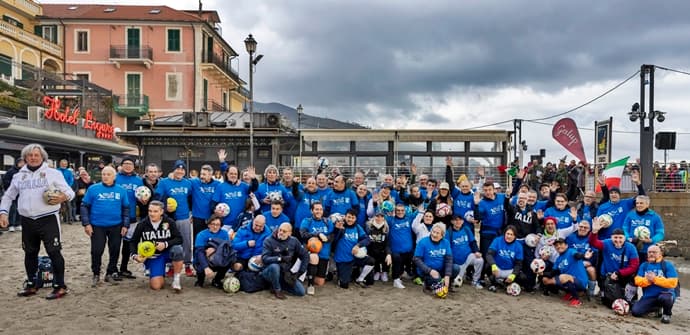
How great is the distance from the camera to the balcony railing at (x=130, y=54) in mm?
34719

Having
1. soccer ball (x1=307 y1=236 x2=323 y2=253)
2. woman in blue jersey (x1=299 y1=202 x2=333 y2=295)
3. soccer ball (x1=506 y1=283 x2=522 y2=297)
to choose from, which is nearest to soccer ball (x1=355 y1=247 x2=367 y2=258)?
woman in blue jersey (x1=299 y1=202 x2=333 y2=295)

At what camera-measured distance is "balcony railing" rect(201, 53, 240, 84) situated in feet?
119

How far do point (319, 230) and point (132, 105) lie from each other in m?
31.2

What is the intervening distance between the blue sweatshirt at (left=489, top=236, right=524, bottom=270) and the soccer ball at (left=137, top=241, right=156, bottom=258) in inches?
207

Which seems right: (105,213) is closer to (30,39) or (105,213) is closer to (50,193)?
(50,193)

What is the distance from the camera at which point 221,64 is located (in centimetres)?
3859

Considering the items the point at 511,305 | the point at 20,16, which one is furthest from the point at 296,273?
the point at 20,16

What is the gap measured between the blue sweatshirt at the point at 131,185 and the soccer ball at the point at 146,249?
638 mm

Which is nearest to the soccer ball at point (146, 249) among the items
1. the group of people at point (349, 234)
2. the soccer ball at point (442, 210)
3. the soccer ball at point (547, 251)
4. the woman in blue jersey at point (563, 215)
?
the group of people at point (349, 234)

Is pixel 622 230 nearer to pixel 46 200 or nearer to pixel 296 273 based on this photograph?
pixel 296 273

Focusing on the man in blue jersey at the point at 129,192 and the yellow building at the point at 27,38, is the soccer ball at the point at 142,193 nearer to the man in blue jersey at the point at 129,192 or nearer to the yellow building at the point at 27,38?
the man in blue jersey at the point at 129,192

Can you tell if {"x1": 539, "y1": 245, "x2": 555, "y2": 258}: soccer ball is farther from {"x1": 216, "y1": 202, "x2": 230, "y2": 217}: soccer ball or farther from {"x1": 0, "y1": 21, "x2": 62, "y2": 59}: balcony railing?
{"x1": 0, "y1": 21, "x2": 62, "y2": 59}: balcony railing

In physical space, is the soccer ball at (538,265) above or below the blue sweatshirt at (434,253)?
below

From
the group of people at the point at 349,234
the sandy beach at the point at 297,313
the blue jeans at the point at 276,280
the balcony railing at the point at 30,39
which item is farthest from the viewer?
the balcony railing at the point at 30,39
